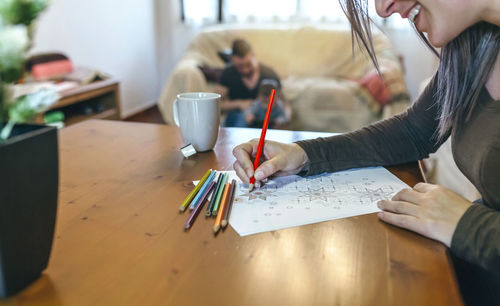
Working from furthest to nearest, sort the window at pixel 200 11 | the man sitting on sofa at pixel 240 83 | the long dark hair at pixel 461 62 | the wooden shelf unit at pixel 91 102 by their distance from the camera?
the window at pixel 200 11 → the man sitting on sofa at pixel 240 83 → the wooden shelf unit at pixel 91 102 → the long dark hair at pixel 461 62

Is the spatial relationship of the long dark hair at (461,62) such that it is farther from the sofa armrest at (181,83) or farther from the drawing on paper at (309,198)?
the sofa armrest at (181,83)

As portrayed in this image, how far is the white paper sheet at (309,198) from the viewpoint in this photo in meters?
0.54

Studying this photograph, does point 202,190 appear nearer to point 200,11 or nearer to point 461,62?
point 461,62

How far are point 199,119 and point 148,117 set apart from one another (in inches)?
121

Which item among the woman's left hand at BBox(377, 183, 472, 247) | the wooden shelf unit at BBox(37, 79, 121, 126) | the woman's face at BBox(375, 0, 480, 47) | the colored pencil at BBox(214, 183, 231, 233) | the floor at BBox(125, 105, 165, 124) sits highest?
the woman's face at BBox(375, 0, 480, 47)

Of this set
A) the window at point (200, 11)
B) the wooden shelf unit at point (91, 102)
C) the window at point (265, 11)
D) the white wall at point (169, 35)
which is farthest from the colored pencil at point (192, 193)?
the white wall at point (169, 35)

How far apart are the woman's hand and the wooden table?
10cm

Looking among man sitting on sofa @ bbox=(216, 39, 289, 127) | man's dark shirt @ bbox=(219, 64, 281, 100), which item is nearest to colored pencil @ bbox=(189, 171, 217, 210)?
man sitting on sofa @ bbox=(216, 39, 289, 127)

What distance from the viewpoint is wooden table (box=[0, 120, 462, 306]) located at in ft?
1.29

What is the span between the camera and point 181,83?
9.08ft

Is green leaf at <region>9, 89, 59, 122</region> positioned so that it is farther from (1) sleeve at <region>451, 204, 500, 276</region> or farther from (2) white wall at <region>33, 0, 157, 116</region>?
(2) white wall at <region>33, 0, 157, 116</region>

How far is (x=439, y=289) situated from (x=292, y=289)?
147 millimetres

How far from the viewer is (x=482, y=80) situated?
705 mm

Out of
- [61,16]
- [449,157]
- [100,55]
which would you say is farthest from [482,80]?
[100,55]
